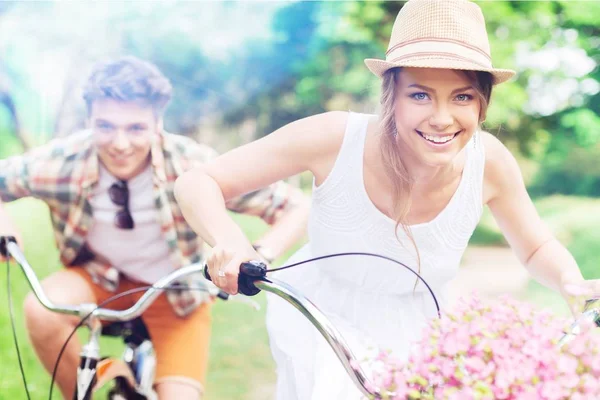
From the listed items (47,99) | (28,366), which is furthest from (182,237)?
(47,99)

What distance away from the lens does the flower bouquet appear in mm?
915

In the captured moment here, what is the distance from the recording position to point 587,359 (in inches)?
37.5

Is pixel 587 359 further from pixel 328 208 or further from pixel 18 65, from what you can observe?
pixel 18 65

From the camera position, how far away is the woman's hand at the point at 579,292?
3.68 feet

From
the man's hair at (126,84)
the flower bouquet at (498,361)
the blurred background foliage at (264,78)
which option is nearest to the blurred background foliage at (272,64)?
the blurred background foliage at (264,78)

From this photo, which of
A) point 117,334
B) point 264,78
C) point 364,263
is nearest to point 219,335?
point 117,334

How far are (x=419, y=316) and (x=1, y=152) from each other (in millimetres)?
3294

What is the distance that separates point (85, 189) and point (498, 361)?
175 cm

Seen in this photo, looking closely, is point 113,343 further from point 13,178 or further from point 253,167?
point 253,167

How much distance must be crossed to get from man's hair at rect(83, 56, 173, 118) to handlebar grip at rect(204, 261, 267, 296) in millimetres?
1200

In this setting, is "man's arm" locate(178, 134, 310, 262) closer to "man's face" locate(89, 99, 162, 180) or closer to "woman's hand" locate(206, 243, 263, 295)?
"man's face" locate(89, 99, 162, 180)

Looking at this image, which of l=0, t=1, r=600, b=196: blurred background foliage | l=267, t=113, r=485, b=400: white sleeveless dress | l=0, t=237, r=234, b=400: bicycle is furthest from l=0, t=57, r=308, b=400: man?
l=0, t=1, r=600, b=196: blurred background foliage

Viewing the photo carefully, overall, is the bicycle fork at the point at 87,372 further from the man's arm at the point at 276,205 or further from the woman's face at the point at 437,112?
the woman's face at the point at 437,112

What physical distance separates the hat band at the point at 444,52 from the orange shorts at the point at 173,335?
1355 mm
